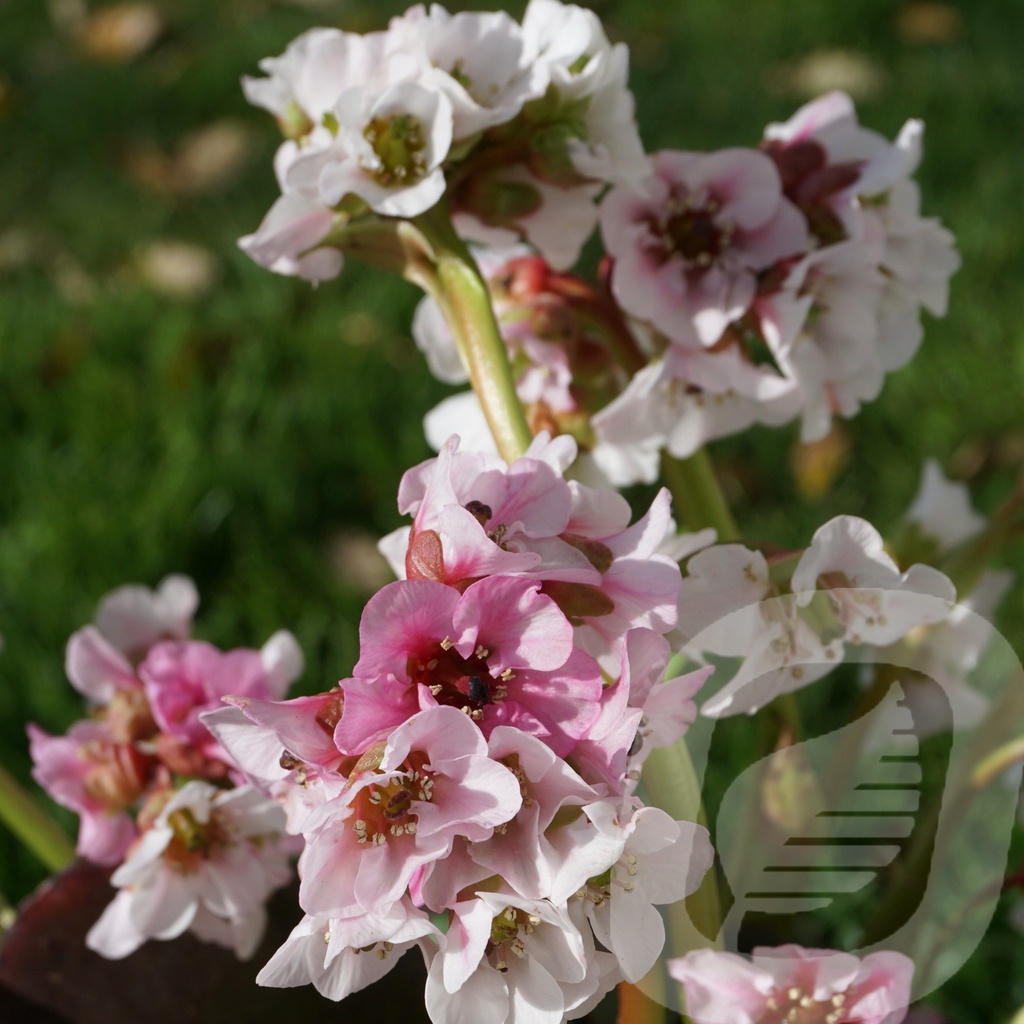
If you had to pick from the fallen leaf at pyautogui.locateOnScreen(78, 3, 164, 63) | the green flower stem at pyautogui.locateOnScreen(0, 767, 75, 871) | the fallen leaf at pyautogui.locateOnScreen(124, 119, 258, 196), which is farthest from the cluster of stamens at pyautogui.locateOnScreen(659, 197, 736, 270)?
the fallen leaf at pyautogui.locateOnScreen(78, 3, 164, 63)

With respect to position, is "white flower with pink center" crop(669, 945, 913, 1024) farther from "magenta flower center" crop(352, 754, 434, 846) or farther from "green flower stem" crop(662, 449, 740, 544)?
"green flower stem" crop(662, 449, 740, 544)

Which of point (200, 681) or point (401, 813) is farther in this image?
point (200, 681)

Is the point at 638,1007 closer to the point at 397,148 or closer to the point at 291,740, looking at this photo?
the point at 291,740

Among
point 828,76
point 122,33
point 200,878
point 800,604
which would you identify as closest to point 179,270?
point 122,33

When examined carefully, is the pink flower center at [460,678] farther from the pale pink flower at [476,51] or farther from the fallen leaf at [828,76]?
the fallen leaf at [828,76]

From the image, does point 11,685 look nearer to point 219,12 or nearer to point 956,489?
point 956,489

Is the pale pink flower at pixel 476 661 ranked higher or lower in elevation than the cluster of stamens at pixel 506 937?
higher

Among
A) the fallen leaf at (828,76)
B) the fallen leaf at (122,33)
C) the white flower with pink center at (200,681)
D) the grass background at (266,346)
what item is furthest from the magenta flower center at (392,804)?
the fallen leaf at (122,33)
